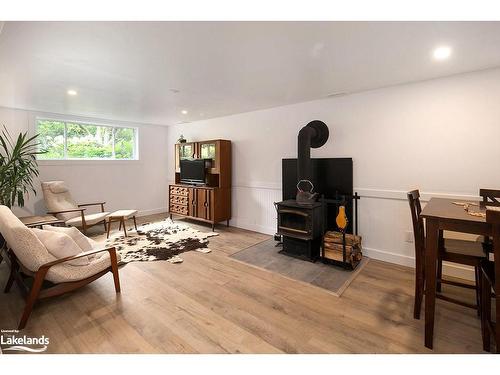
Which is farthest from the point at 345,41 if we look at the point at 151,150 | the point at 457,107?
the point at 151,150

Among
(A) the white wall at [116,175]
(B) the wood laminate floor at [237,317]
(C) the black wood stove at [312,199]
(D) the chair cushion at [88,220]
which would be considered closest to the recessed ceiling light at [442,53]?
(C) the black wood stove at [312,199]

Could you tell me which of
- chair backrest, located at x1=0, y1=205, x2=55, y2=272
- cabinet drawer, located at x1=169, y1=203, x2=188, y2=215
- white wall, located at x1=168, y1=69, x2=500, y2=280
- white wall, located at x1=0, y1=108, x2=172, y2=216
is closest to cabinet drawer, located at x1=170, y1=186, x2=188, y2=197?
cabinet drawer, located at x1=169, y1=203, x2=188, y2=215

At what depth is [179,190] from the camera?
17.7 ft

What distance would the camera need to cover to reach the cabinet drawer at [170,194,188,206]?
523cm

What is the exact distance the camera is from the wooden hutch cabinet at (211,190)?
15.8 feet

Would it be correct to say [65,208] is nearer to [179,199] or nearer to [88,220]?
[88,220]

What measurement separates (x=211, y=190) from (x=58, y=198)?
2.79m

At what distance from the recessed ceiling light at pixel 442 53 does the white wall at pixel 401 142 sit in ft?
2.25

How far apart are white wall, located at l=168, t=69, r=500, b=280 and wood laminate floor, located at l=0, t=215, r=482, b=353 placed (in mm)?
861

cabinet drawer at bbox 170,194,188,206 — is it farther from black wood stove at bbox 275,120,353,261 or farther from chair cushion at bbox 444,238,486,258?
chair cushion at bbox 444,238,486,258

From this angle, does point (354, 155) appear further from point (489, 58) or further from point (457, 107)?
point (489, 58)

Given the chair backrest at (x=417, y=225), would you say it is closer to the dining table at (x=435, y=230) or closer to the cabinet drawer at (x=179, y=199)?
the dining table at (x=435, y=230)

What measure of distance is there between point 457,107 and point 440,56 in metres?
0.81

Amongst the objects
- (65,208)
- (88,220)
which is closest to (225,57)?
(88,220)
